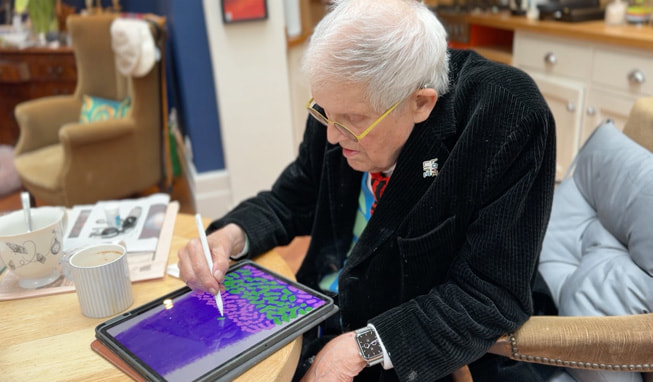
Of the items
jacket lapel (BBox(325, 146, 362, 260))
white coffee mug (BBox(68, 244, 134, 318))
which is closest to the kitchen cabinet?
jacket lapel (BBox(325, 146, 362, 260))

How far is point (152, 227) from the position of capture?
4.12 feet

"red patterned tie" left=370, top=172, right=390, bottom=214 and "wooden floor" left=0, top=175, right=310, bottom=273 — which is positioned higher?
"red patterned tie" left=370, top=172, right=390, bottom=214

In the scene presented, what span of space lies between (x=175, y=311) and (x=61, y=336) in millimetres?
194

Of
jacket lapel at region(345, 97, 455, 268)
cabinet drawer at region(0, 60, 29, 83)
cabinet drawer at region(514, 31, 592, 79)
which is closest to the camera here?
jacket lapel at region(345, 97, 455, 268)

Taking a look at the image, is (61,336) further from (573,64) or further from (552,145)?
(573,64)

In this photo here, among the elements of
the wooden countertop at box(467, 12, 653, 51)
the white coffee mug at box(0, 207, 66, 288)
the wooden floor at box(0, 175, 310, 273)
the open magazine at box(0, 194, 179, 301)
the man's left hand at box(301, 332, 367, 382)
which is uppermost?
the wooden countertop at box(467, 12, 653, 51)

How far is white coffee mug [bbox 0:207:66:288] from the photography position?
3.23 ft

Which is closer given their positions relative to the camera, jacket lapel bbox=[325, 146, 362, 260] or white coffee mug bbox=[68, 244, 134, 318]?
white coffee mug bbox=[68, 244, 134, 318]

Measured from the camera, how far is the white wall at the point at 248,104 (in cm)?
273

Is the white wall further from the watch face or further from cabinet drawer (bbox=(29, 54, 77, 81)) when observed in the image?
the watch face

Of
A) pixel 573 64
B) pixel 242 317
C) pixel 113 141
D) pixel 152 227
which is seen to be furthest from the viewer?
pixel 113 141

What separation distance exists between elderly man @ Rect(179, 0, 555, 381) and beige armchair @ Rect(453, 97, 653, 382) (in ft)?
0.11

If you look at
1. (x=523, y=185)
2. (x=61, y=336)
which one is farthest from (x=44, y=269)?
(x=523, y=185)

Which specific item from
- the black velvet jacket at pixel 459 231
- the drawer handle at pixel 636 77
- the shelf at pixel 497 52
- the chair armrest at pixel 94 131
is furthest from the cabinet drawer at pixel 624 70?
the chair armrest at pixel 94 131
